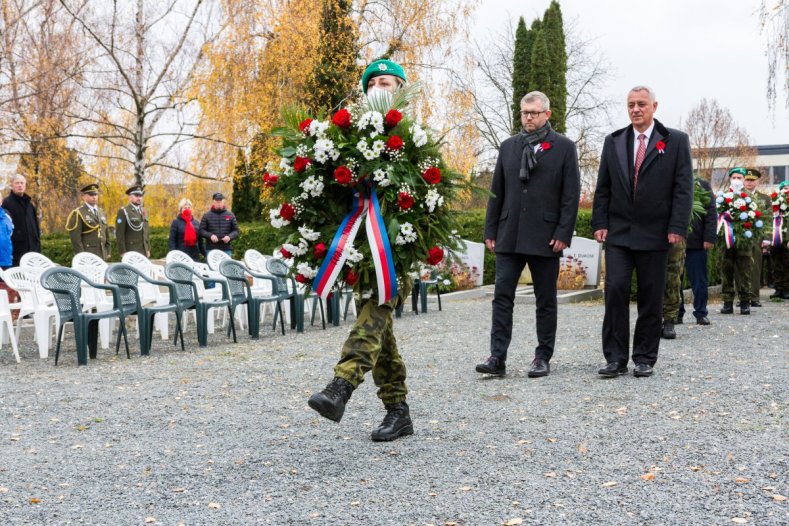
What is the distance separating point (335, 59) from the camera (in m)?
21.2

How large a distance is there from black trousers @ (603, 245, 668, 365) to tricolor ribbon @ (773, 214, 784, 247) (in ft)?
29.6

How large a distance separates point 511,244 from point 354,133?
2517 mm

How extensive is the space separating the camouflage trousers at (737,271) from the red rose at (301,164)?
9.21 m

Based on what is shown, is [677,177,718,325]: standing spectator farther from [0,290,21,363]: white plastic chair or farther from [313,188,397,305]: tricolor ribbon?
[0,290,21,363]: white plastic chair

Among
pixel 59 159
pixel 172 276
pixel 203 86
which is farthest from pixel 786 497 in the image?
pixel 59 159

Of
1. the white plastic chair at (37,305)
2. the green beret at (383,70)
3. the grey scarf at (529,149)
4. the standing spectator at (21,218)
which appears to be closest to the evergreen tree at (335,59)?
the standing spectator at (21,218)

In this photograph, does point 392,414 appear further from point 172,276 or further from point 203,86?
point 203,86

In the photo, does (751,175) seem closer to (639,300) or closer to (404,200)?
(639,300)

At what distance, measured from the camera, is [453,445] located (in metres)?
5.00

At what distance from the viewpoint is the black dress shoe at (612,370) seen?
7.07m

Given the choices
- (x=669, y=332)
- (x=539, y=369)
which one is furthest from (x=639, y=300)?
(x=669, y=332)

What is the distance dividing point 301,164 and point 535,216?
8.82 ft

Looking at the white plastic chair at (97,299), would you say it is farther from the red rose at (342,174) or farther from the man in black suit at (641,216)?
the red rose at (342,174)

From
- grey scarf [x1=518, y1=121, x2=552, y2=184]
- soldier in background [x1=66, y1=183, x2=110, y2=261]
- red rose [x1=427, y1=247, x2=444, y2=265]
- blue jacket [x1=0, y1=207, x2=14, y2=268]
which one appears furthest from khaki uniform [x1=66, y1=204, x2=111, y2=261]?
red rose [x1=427, y1=247, x2=444, y2=265]
